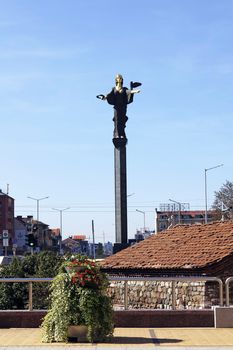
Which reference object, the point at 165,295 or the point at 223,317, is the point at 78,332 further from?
the point at 165,295

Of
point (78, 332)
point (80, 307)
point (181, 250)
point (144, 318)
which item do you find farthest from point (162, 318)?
point (181, 250)

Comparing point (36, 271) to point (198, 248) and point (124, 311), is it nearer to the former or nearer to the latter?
point (198, 248)

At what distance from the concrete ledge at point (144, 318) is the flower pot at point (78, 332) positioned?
2.53 metres

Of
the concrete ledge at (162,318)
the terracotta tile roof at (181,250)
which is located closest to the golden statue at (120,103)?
the terracotta tile roof at (181,250)

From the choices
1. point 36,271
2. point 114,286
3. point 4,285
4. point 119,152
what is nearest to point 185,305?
point 114,286

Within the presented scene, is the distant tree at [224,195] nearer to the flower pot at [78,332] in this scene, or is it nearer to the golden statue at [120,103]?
the golden statue at [120,103]

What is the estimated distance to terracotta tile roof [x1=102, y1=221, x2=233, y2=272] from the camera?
23.2 m

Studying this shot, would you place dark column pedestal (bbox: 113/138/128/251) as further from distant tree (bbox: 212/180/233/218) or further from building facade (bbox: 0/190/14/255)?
building facade (bbox: 0/190/14/255)

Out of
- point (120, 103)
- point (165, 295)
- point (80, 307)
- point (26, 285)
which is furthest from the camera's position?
point (120, 103)

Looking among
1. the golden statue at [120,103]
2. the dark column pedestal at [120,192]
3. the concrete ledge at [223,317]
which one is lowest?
the concrete ledge at [223,317]

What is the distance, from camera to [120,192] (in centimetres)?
3303

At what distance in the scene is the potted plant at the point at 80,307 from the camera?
14.0 m

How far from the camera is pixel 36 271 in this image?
29.9m

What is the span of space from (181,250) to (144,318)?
8.58 meters
